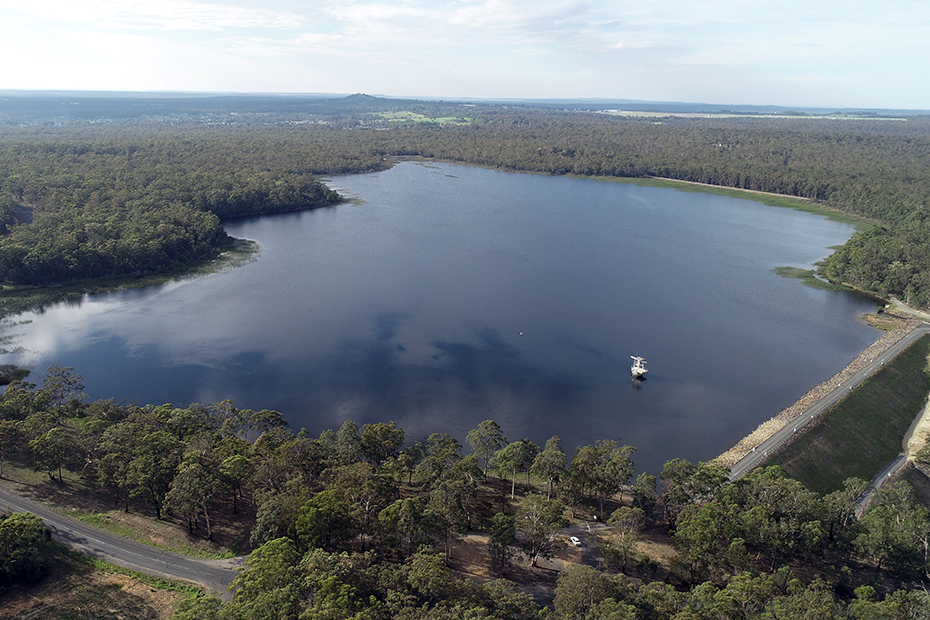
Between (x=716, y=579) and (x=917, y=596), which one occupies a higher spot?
(x=917, y=596)

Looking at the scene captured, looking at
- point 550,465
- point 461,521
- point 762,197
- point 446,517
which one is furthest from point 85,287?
point 762,197

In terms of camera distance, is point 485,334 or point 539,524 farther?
point 485,334

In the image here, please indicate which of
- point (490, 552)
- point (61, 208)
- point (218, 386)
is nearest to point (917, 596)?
point (490, 552)

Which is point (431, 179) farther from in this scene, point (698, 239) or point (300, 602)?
point (300, 602)

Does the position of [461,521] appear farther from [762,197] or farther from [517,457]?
[762,197]

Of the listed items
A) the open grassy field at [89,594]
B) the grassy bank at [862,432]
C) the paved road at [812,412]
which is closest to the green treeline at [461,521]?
the open grassy field at [89,594]
